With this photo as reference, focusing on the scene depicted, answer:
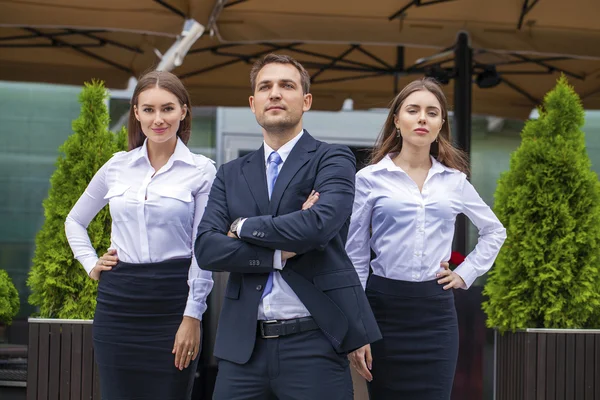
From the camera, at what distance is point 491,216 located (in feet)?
12.3

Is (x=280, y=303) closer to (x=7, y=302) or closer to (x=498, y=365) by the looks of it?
(x=498, y=365)

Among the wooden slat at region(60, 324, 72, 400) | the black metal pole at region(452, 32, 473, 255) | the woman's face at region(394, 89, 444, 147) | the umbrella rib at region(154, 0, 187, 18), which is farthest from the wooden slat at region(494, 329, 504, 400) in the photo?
the umbrella rib at region(154, 0, 187, 18)

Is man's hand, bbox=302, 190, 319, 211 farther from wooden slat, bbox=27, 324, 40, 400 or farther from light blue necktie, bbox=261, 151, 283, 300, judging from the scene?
wooden slat, bbox=27, 324, 40, 400

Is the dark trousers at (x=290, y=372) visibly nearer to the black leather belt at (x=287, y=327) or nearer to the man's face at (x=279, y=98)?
the black leather belt at (x=287, y=327)

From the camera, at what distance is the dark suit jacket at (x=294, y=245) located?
2611 millimetres

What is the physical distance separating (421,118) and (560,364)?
186 centimetres

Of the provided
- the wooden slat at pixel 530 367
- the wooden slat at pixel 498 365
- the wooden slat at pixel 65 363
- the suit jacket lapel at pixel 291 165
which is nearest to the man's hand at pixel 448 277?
the suit jacket lapel at pixel 291 165

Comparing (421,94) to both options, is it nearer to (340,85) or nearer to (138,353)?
(138,353)

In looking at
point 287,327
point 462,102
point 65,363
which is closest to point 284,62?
point 287,327

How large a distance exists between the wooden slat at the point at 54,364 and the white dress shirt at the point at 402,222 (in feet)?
5.95

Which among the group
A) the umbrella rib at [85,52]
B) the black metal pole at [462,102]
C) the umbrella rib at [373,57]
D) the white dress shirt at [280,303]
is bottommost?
the white dress shirt at [280,303]

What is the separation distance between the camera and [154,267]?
3.29 m

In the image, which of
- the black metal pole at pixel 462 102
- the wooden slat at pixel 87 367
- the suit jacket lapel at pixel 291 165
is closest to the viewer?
the suit jacket lapel at pixel 291 165

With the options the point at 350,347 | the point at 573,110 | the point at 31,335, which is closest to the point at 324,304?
the point at 350,347
